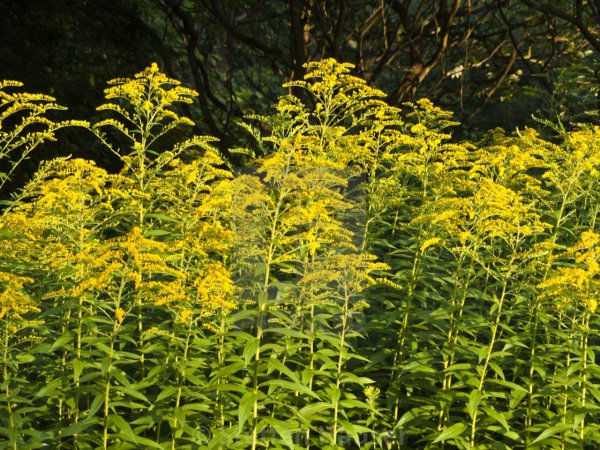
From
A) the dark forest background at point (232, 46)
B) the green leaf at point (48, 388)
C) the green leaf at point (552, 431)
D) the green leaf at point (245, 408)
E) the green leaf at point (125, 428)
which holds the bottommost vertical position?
the green leaf at point (125, 428)

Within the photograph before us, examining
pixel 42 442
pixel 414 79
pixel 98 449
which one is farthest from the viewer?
pixel 414 79

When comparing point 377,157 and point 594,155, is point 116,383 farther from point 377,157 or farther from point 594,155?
point 594,155

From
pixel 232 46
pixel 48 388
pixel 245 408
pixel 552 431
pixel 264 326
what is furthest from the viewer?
pixel 232 46

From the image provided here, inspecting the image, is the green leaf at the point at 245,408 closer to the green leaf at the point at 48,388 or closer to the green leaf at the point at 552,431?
the green leaf at the point at 48,388

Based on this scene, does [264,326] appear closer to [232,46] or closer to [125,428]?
[125,428]

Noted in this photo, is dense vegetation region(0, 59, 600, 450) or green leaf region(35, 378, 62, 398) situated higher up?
dense vegetation region(0, 59, 600, 450)

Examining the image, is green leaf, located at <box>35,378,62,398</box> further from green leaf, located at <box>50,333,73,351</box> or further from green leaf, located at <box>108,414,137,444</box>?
green leaf, located at <box>108,414,137,444</box>

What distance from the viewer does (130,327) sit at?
13.7 ft

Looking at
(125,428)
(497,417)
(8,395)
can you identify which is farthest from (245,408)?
(497,417)

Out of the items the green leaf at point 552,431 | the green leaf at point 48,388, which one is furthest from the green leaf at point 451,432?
the green leaf at point 48,388

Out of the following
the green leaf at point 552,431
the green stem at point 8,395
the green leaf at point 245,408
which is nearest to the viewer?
the green leaf at point 245,408

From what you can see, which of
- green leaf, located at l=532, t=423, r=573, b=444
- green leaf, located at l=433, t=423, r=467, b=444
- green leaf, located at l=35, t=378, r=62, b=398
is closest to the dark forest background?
green leaf, located at l=532, t=423, r=573, b=444

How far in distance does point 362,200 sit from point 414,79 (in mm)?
4250

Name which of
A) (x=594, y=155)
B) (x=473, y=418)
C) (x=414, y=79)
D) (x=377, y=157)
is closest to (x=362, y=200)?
(x=377, y=157)
